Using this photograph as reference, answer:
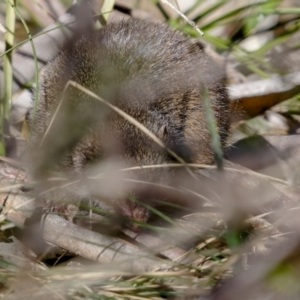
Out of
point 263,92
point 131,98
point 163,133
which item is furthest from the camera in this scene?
point 263,92

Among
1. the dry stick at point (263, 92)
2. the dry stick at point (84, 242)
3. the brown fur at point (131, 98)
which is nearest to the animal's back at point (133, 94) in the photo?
the brown fur at point (131, 98)

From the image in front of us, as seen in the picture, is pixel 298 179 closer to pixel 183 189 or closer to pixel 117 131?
pixel 183 189

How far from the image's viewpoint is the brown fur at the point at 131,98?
13.4 ft

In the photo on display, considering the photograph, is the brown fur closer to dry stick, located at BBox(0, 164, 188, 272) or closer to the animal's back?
the animal's back

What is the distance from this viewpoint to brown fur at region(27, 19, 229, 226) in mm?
4086

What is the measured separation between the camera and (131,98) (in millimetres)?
4273

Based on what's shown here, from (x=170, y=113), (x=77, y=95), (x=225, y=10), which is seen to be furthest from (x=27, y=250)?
(x=225, y=10)

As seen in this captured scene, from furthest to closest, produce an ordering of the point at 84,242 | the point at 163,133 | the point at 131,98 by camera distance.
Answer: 1. the point at 131,98
2. the point at 163,133
3. the point at 84,242

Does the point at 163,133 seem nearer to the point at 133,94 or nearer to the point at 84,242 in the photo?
the point at 133,94

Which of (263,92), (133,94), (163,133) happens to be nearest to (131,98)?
(133,94)

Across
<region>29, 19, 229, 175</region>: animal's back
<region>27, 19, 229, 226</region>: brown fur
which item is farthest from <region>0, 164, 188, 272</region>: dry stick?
<region>29, 19, 229, 175</region>: animal's back

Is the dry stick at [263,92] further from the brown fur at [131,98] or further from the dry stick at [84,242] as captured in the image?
the dry stick at [84,242]

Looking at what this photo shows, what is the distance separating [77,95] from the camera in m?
4.29

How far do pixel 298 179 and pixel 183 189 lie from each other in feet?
2.48
